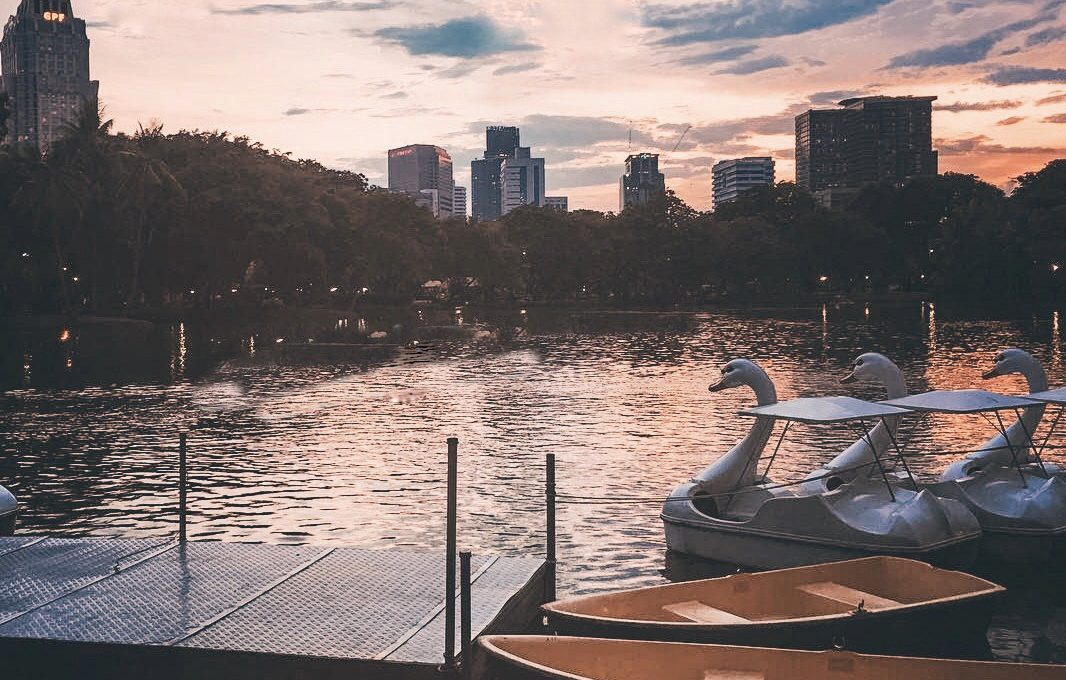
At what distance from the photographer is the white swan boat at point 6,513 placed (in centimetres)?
1636

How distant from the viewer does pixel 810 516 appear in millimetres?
15156

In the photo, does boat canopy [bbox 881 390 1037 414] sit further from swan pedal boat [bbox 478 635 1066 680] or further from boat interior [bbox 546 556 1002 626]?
swan pedal boat [bbox 478 635 1066 680]

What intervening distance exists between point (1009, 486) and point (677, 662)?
8959 millimetres

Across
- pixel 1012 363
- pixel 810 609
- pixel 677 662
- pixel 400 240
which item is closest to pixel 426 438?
pixel 1012 363

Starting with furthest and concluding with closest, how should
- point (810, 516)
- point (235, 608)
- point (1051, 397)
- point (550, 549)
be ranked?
1. point (1051, 397)
2. point (810, 516)
3. point (550, 549)
4. point (235, 608)

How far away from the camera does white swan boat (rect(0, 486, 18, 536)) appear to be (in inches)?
644

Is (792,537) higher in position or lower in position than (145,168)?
lower

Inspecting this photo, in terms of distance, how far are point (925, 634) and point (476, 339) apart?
205 ft

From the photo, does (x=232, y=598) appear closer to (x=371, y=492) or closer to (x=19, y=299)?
(x=371, y=492)

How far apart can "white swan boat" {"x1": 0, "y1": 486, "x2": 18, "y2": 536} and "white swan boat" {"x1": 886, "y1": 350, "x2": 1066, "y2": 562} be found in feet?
44.2

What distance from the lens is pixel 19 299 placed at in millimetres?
91375

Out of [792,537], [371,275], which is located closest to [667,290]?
[371,275]

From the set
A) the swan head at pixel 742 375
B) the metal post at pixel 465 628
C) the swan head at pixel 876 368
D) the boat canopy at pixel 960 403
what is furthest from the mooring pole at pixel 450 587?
the swan head at pixel 876 368

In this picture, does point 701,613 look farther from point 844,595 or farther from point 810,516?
point 810,516
